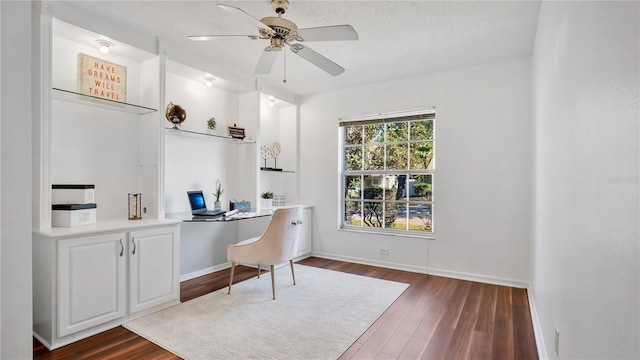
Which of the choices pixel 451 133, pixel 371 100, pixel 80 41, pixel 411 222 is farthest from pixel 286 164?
pixel 80 41

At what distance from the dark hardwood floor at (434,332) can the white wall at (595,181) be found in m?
0.64

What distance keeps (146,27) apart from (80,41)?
0.58 metres

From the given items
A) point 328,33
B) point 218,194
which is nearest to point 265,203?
point 218,194

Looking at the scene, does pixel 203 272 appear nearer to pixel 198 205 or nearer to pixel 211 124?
pixel 198 205

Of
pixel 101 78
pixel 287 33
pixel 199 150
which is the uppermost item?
pixel 287 33

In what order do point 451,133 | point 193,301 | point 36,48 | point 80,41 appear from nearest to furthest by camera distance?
point 36,48 < point 80,41 < point 193,301 < point 451,133

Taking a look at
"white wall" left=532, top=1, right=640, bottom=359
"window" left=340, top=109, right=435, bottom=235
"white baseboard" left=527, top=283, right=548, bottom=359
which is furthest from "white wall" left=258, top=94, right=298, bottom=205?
"white wall" left=532, top=1, right=640, bottom=359

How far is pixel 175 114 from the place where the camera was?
3564 mm

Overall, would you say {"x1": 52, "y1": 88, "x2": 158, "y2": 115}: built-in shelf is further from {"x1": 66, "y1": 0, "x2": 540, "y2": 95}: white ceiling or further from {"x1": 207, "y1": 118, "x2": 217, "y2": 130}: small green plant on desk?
{"x1": 207, "y1": 118, "x2": 217, "y2": 130}: small green plant on desk

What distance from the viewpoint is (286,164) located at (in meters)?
5.23

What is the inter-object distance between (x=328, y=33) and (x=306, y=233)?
3.27 metres

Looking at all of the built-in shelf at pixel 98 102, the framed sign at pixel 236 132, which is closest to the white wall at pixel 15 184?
the built-in shelf at pixel 98 102

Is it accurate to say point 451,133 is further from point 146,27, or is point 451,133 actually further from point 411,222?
point 146,27

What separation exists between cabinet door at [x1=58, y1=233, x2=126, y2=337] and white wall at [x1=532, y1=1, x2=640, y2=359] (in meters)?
2.96
